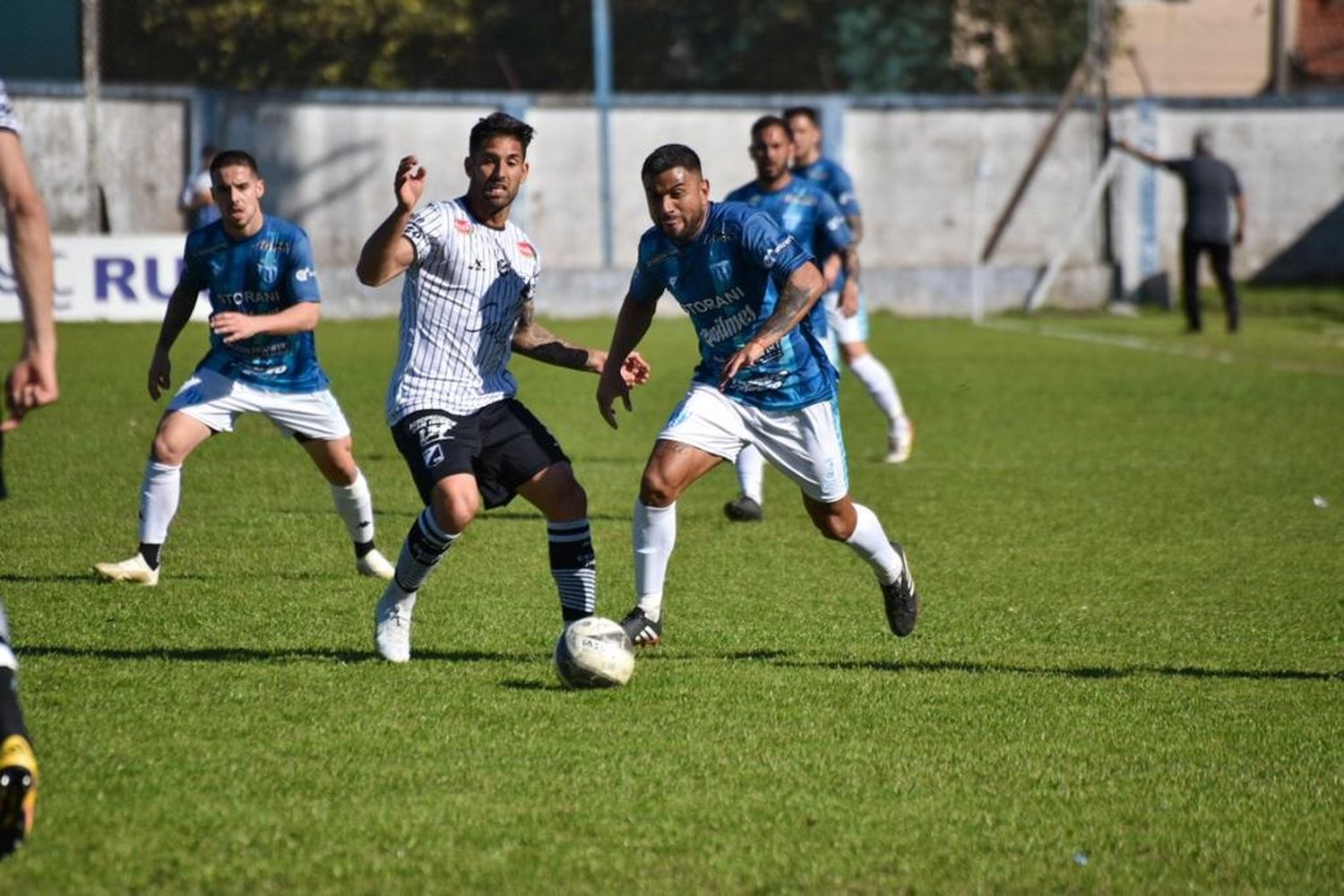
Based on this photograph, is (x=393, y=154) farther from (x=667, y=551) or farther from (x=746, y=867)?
(x=746, y=867)

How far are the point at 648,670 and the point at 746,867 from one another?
2220 mm

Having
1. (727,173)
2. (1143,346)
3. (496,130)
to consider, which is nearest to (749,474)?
(496,130)

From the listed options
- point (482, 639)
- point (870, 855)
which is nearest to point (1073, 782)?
point (870, 855)

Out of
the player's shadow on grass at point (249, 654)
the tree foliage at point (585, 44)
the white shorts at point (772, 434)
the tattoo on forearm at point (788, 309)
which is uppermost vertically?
the tree foliage at point (585, 44)

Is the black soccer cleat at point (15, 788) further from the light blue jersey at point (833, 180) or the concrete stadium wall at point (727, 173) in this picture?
the concrete stadium wall at point (727, 173)

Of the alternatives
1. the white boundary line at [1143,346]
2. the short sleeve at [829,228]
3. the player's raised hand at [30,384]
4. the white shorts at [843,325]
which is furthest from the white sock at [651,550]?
the white boundary line at [1143,346]

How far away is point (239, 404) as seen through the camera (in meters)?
8.70

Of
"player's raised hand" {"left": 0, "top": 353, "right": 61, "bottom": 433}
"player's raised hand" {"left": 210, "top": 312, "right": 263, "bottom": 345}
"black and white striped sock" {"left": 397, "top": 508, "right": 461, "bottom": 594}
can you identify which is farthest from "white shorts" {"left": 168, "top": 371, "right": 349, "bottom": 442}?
"player's raised hand" {"left": 0, "top": 353, "right": 61, "bottom": 433}

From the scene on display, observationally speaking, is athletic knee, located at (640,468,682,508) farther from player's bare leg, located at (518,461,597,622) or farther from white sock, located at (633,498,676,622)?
player's bare leg, located at (518,461,597,622)

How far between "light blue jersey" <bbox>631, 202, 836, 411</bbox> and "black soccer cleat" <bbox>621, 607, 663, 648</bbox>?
91 centimetres

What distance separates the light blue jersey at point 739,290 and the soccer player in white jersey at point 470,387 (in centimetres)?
38

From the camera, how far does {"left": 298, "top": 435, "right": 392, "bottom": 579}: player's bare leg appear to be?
888cm

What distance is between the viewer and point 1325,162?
30.1 m

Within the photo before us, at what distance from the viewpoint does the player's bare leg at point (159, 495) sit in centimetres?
856
